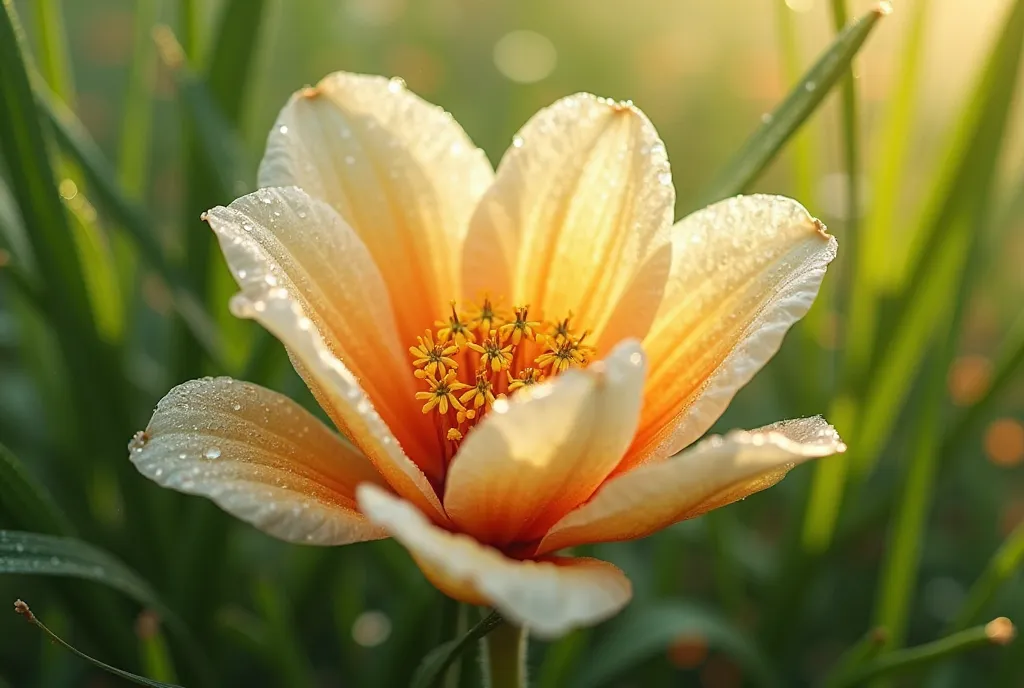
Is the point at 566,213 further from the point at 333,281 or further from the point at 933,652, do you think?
the point at 933,652

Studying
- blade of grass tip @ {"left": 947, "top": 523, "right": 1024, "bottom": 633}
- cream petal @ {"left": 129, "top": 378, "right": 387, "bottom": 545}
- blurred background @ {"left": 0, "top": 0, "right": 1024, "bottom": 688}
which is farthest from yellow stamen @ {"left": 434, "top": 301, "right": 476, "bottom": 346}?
blade of grass tip @ {"left": 947, "top": 523, "right": 1024, "bottom": 633}

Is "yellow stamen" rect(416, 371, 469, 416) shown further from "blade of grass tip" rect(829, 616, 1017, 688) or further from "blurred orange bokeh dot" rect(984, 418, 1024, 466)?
"blurred orange bokeh dot" rect(984, 418, 1024, 466)

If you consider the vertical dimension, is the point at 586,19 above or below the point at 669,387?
above

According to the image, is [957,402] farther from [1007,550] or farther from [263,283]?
[263,283]

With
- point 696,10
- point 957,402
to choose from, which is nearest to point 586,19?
point 696,10

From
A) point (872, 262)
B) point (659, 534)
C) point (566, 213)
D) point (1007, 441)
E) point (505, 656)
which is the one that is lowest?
point (1007, 441)

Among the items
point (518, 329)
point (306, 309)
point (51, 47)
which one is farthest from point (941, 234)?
point (51, 47)

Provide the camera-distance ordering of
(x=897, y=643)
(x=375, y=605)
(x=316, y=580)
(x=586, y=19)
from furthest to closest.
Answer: (x=586, y=19) → (x=375, y=605) → (x=316, y=580) → (x=897, y=643)
